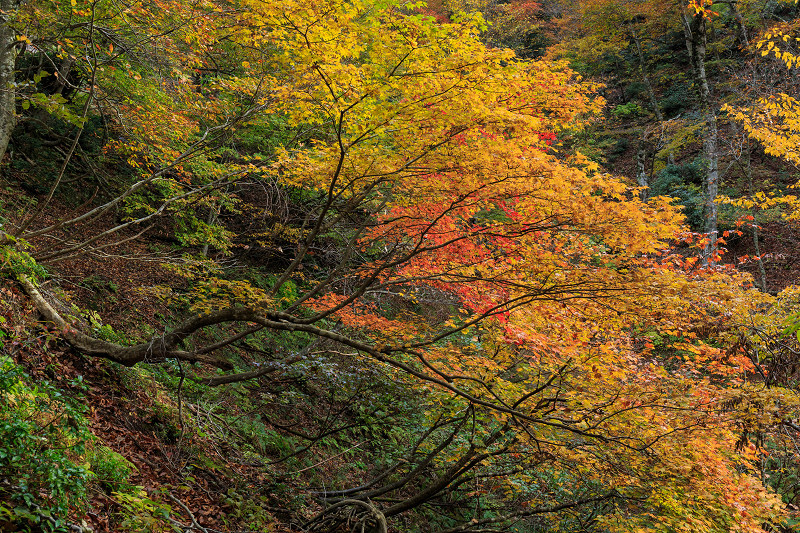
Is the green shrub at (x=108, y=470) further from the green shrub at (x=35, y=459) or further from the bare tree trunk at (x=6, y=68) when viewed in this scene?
the bare tree trunk at (x=6, y=68)

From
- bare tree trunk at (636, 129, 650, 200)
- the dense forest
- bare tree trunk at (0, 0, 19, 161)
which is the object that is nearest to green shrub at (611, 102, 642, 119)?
bare tree trunk at (636, 129, 650, 200)

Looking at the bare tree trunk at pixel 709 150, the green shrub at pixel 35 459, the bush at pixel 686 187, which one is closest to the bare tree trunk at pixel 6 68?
the green shrub at pixel 35 459

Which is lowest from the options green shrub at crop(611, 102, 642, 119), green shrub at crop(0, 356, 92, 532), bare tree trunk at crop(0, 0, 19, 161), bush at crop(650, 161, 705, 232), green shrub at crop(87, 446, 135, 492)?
green shrub at crop(87, 446, 135, 492)

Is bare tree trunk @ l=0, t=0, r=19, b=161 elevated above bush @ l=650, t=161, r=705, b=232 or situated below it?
above

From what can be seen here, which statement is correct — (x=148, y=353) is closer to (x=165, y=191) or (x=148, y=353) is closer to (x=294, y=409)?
(x=294, y=409)

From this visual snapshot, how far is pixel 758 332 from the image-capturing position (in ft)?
23.9

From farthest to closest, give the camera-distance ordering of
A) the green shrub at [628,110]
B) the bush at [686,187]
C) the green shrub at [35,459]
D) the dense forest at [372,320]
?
the green shrub at [628,110], the bush at [686,187], the dense forest at [372,320], the green shrub at [35,459]

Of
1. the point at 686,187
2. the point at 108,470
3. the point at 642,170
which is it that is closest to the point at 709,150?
the point at 686,187

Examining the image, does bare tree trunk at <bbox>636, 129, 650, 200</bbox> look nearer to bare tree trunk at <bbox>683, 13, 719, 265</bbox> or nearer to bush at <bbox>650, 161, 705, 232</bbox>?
bush at <bbox>650, 161, 705, 232</bbox>

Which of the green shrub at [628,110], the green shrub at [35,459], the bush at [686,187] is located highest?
the green shrub at [628,110]

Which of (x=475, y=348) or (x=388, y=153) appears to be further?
(x=475, y=348)

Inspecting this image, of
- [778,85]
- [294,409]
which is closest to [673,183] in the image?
[778,85]

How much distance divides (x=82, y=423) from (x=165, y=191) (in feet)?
25.5

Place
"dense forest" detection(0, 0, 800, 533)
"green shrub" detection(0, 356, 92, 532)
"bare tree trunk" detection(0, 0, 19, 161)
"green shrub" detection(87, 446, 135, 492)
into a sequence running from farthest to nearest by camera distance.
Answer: "bare tree trunk" detection(0, 0, 19, 161) < "dense forest" detection(0, 0, 800, 533) < "green shrub" detection(87, 446, 135, 492) < "green shrub" detection(0, 356, 92, 532)
